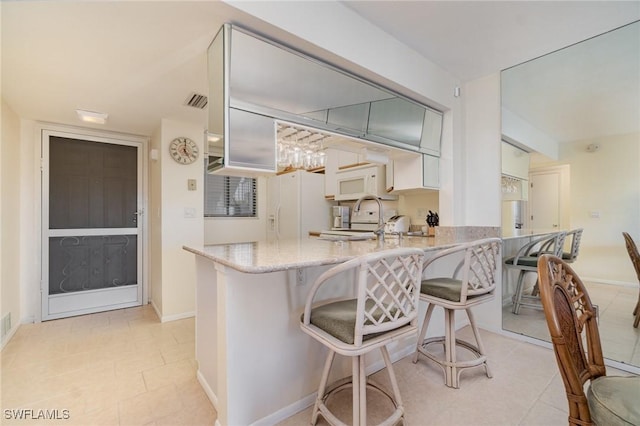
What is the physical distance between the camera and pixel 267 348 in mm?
1502

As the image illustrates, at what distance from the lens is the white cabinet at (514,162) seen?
Result: 8.69 ft

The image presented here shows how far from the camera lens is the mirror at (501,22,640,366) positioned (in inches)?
82.7

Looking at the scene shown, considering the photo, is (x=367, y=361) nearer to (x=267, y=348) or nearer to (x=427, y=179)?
(x=267, y=348)

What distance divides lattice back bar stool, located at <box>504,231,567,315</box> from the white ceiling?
1.68 meters

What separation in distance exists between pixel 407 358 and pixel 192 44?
2.69 meters

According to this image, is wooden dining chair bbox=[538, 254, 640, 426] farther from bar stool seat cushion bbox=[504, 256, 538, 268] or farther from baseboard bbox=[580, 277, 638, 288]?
bar stool seat cushion bbox=[504, 256, 538, 268]

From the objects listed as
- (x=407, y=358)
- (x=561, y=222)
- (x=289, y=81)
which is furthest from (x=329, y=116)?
(x=561, y=222)

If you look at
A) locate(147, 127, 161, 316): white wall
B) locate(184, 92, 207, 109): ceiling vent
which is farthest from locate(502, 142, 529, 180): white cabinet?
locate(147, 127, 161, 316): white wall

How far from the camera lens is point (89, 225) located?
339 centimetres

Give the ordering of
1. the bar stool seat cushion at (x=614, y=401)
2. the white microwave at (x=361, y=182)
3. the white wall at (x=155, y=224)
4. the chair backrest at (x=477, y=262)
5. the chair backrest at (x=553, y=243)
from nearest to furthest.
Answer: the bar stool seat cushion at (x=614, y=401) → the chair backrest at (x=477, y=262) → the chair backrest at (x=553, y=243) → the white wall at (x=155, y=224) → the white microwave at (x=361, y=182)

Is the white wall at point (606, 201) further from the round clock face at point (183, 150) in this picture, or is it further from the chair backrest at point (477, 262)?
the round clock face at point (183, 150)

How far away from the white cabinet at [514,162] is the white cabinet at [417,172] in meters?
0.61

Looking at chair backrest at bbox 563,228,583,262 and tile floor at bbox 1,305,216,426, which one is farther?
chair backrest at bbox 563,228,583,262

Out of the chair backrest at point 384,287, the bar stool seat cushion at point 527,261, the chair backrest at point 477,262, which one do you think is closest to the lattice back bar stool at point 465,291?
the chair backrest at point 477,262
